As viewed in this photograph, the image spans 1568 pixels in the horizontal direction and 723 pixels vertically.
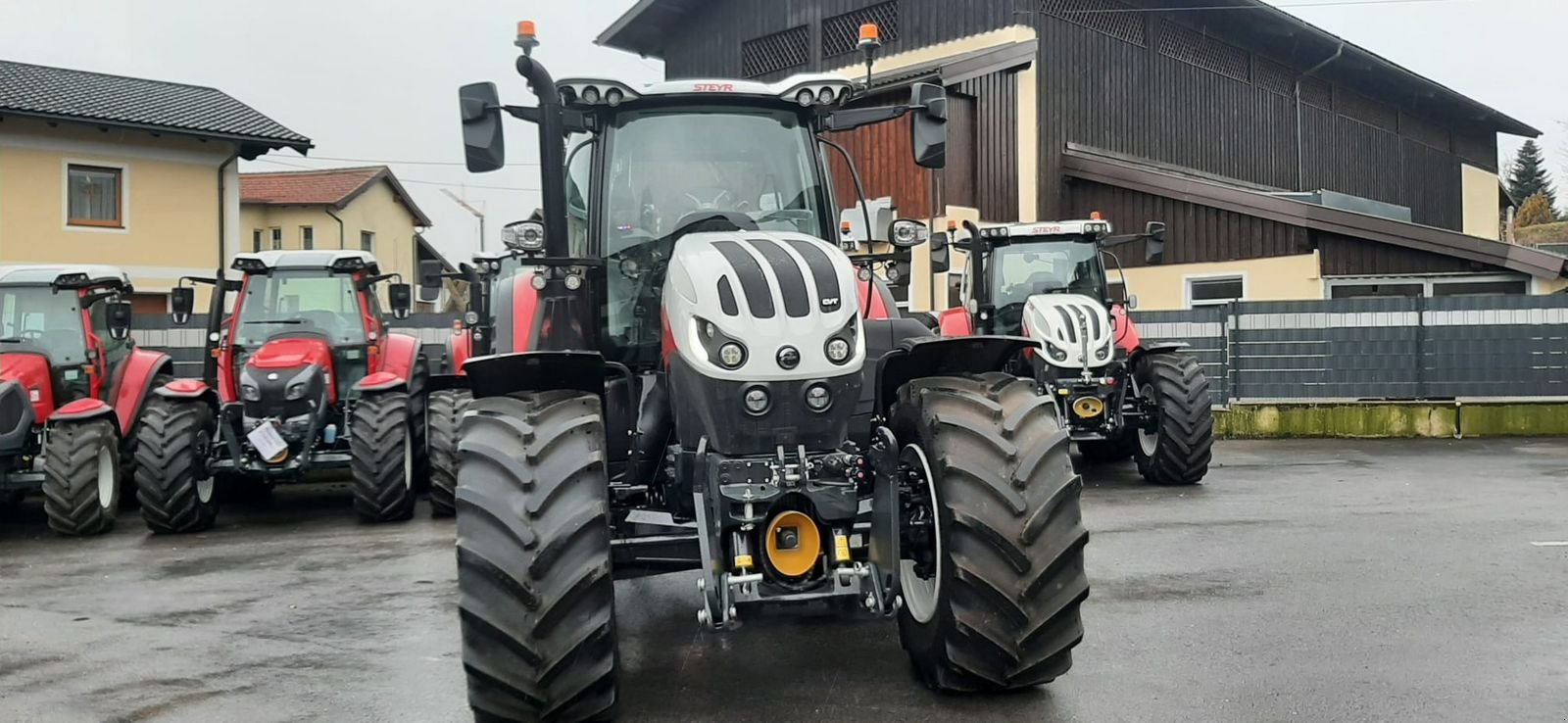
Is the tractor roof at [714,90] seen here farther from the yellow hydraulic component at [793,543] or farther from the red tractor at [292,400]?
the red tractor at [292,400]

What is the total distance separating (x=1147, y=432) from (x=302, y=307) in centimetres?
746

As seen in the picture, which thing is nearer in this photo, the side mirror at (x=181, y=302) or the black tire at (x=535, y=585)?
the black tire at (x=535, y=585)

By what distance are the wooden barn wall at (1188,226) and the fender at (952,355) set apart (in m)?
15.9

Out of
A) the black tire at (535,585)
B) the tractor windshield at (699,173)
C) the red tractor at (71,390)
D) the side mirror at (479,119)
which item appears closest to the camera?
the black tire at (535,585)

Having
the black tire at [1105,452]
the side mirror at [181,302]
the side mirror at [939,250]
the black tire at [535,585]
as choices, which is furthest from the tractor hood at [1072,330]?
the black tire at [535,585]

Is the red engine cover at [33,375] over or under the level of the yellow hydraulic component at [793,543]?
over

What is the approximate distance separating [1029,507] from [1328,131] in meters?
27.4

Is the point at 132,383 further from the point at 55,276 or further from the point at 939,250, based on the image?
the point at 939,250

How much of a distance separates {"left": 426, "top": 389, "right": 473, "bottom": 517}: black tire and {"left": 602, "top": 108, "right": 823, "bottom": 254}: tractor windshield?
439cm

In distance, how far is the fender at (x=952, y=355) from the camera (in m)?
4.86

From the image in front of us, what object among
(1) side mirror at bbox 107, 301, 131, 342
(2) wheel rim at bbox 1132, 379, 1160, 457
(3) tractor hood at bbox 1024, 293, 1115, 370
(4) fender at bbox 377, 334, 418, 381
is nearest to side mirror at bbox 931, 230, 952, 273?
(3) tractor hood at bbox 1024, 293, 1115, 370

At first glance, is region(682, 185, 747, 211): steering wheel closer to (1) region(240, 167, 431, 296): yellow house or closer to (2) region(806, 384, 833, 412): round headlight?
(2) region(806, 384, 833, 412): round headlight

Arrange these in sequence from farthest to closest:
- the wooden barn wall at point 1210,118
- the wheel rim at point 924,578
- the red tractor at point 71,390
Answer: the wooden barn wall at point 1210,118
the red tractor at point 71,390
the wheel rim at point 924,578

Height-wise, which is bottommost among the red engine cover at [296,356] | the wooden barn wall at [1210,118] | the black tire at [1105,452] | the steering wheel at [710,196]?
the black tire at [1105,452]
